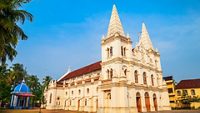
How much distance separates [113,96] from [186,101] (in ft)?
89.5

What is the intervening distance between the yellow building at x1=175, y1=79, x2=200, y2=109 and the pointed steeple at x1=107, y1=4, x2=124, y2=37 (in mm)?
27284

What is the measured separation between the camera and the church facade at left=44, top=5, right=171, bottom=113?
26719 millimetres

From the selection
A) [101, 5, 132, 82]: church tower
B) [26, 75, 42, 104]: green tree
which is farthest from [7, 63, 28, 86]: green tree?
[101, 5, 132, 82]: church tower

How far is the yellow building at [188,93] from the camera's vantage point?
4289 centimetres

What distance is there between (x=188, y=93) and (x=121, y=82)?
32232mm

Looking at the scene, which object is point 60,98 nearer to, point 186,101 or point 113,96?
point 113,96

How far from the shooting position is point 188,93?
158ft

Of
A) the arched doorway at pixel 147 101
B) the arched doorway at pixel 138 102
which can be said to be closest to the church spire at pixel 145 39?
the arched doorway at pixel 147 101

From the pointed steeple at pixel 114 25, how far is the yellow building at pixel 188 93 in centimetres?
2728

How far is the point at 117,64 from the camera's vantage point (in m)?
28.1

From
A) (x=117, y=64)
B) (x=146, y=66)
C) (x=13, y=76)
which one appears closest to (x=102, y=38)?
(x=117, y=64)

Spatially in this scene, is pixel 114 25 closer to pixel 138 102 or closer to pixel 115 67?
pixel 115 67

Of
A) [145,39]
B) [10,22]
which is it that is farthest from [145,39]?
[10,22]

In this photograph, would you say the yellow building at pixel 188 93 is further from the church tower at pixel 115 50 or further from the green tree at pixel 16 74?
the green tree at pixel 16 74
